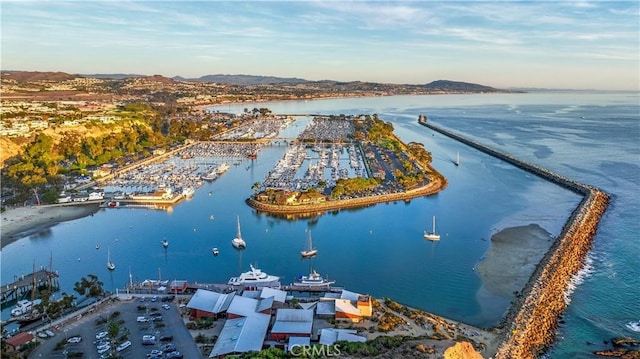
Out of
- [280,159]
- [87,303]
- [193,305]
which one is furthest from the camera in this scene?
[280,159]

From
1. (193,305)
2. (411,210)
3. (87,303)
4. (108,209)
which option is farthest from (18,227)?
(411,210)

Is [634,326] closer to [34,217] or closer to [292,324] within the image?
[292,324]

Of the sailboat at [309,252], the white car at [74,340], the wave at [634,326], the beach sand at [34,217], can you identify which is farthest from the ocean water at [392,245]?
the white car at [74,340]

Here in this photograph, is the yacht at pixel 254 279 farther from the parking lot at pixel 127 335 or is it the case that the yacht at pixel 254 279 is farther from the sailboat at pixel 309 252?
the sailboat at pixel 309 252

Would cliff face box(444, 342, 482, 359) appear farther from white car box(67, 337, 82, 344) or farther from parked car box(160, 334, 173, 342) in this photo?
white car box(67, 337, 82, 344)

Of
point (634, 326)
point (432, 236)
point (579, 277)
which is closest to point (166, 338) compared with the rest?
point (432, 236)

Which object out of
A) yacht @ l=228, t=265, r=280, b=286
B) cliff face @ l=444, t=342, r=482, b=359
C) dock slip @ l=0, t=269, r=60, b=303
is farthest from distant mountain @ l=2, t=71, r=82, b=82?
cliff face @ l=444, t=342, r=482, b=359

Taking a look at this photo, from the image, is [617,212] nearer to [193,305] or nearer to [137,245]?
[193,305]
